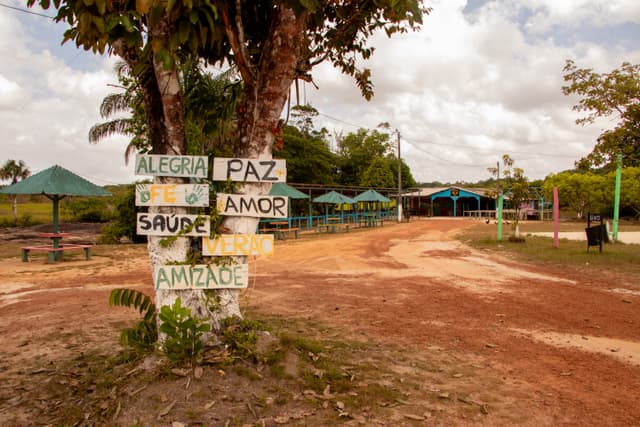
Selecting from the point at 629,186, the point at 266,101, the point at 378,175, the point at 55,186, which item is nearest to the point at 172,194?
the point at 266,101

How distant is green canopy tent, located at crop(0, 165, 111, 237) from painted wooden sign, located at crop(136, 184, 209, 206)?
35.0ft

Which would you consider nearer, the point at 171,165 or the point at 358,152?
the point at 171,165

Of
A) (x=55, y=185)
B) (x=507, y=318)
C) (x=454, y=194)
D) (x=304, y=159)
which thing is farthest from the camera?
(x=454, y=194)

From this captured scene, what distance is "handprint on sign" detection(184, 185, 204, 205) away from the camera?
3.57m

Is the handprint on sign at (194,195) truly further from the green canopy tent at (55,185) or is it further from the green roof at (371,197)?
the green roof at (371,197)

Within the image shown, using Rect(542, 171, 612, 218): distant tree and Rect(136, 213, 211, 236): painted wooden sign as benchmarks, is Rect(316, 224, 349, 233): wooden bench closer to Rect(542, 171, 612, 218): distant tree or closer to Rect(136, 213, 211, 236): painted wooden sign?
Rect(542, 171, 612, 218): distant tree

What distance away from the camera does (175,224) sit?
3.53 metres

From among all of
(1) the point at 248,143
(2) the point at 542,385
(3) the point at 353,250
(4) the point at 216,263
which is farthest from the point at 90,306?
(3) the point at 353,250

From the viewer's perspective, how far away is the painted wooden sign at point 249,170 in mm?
3625

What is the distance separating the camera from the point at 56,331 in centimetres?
523

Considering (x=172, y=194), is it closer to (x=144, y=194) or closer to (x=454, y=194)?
(x=144, y=194)

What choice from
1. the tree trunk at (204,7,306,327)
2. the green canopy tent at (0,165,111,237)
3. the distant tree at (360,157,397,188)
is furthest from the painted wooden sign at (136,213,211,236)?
the distant tree at (360,157,397,188)

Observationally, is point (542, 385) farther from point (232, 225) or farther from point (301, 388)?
point (232, 225)

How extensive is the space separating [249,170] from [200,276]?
0.93m
